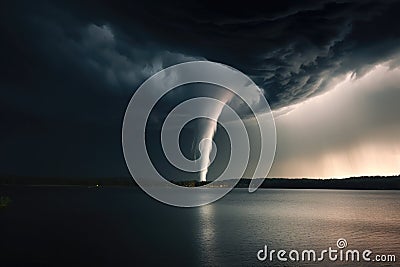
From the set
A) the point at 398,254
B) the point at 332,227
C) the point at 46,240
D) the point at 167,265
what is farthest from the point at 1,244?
the point at 332,227

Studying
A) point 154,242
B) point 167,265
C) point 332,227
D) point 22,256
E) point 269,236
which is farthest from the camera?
point 332,227

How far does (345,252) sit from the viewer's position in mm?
55875

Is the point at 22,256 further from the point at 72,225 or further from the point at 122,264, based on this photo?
the point at 72,225

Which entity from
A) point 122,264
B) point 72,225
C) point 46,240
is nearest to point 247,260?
point 122,264

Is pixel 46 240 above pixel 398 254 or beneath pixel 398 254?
beneath

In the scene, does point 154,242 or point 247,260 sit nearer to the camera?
point 247,260

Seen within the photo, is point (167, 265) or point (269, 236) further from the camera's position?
point (269, 236)

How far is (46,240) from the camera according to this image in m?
61.3

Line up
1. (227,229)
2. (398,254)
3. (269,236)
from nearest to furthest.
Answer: (398,254) → (269,236) → (227,229)

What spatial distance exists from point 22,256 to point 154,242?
20.2 metres

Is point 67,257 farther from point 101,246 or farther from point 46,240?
point 46,240

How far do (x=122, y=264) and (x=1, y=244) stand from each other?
79.8ft

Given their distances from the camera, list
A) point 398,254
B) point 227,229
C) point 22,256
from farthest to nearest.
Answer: point 227,229 < point 398,254 < point 22,256

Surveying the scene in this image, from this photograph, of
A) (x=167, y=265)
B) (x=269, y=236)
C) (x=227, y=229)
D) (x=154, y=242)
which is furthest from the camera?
(x=227, y=229)
